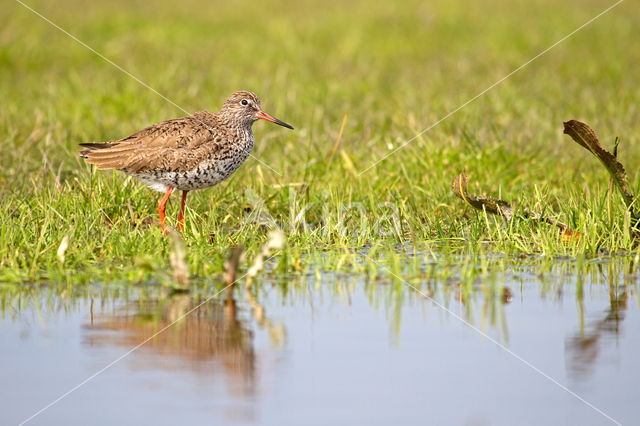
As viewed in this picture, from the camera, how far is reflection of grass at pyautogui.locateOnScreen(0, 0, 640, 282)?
22.8ft

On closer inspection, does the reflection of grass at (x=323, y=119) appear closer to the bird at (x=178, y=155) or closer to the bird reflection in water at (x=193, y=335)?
the bird at (x=178, y=155)

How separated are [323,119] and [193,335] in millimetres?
6990

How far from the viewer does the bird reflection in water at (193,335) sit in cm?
452

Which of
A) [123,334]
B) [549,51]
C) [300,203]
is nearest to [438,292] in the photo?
[123,334]

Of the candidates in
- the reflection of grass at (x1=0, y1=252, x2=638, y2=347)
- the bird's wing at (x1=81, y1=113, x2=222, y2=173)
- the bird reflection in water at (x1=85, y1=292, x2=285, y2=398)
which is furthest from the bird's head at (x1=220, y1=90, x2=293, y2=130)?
the bird reflection in water at (x1=85, y1=292, x2=285, y2=398)

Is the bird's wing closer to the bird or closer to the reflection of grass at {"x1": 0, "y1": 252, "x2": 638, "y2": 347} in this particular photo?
the bird

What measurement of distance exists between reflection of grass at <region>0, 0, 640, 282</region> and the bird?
8.2 inches

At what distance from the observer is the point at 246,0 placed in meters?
22.0

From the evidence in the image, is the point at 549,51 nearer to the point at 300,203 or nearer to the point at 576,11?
the point at 576,11

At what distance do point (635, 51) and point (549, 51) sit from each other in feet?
4.21

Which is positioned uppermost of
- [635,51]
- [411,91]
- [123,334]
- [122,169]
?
[635,51]

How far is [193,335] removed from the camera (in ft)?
16.3

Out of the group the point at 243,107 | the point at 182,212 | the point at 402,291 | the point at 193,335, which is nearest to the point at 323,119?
the point at 243,107

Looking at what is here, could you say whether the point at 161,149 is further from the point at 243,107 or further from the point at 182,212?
the point at 243,107
